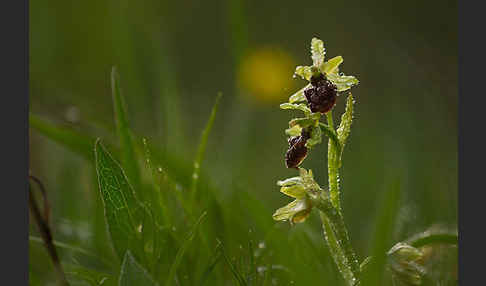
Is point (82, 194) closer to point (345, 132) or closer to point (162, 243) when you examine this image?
point (162, 243)

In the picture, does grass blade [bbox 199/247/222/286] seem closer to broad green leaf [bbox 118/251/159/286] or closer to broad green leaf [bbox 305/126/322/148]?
broad green leaf [bbox 118/251/159/286]

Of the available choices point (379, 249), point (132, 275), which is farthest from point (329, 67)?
point (132, 275)

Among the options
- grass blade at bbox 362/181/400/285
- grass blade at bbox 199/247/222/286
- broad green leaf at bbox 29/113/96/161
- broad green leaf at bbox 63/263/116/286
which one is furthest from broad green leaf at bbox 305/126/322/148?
broad green leaf at bbox 29/113/96/161


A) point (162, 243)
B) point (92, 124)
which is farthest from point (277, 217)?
point (92, 124)

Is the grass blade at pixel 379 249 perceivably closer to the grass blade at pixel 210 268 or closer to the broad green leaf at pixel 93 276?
the grass blade at pixel 210 268

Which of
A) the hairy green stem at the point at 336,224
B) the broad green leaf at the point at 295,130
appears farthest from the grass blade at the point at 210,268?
the broad green leaf at the point at 295,130
